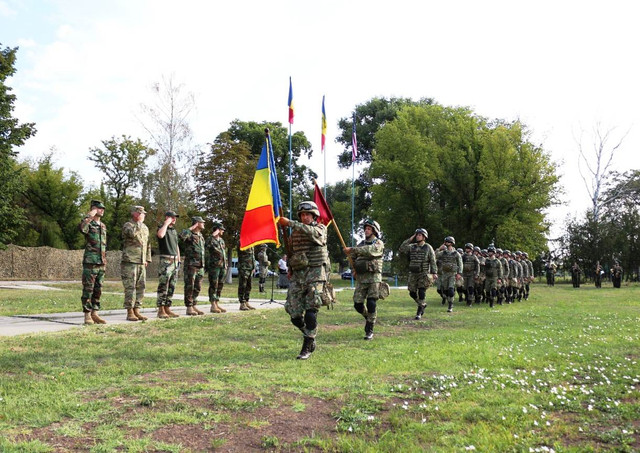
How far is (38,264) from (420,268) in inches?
1261

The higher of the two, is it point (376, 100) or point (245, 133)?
point (376, 100)

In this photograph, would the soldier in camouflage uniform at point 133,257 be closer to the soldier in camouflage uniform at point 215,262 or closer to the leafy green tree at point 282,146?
the soldier in camouflage uniform at point 215,262

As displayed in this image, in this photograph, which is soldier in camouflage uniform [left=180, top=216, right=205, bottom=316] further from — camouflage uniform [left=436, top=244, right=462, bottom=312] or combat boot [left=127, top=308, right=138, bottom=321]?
camouflage uniform [left=436, top=244, right=462, bottom=312]

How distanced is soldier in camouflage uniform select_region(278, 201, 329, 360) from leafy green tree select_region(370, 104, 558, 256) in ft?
112

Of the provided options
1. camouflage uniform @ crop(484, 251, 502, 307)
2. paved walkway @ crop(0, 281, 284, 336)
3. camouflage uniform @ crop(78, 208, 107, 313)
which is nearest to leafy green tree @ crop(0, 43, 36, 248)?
paved walkway @ crop(0, 281, 284, 336)

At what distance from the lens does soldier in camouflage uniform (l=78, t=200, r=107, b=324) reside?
1005 centimetres

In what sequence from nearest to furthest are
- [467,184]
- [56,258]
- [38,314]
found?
[38,314] < [56,258] < [467,184]

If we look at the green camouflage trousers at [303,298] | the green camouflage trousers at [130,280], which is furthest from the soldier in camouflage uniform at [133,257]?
the green camouflage trousers at [303,298]

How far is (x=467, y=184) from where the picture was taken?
141ft

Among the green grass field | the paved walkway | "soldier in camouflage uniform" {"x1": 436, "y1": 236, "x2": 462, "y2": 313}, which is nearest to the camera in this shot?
the green grass field

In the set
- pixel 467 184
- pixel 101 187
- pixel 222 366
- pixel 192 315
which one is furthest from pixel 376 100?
pixel 222 366

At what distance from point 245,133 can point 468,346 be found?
47321 millimetres

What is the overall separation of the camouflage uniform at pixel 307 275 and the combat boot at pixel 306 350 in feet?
0.24

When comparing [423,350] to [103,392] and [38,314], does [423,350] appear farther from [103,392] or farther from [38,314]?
[38,314]
